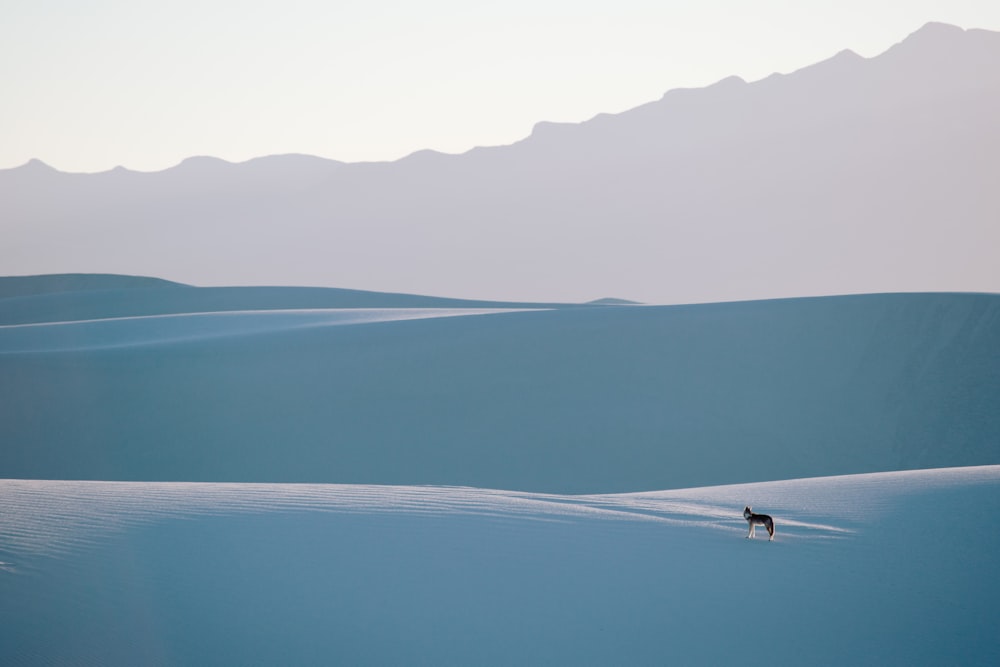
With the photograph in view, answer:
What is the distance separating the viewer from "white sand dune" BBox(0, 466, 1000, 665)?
419cm

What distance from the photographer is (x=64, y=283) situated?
190ft

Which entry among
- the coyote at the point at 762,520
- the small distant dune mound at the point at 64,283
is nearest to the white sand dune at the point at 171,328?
the coyote at the point at 762,520

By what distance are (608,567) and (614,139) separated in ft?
620

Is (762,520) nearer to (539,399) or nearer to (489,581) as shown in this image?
(489,581)

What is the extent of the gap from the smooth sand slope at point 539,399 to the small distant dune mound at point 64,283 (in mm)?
38959

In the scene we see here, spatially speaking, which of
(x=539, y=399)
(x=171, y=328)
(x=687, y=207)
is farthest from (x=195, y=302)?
(x=687, y=207)

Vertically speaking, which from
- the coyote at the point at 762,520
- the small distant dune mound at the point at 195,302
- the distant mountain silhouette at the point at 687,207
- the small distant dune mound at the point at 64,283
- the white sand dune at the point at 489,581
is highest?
the distant mountain silhouette at the point at 687,207

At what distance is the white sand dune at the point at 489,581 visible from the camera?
4.19 metres

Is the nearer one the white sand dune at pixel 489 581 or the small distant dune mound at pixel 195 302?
the white sand dune at pixel 489 581

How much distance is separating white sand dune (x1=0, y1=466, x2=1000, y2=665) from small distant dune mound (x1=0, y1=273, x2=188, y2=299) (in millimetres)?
53597

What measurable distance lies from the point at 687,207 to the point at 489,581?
6737 inches

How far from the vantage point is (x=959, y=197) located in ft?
497

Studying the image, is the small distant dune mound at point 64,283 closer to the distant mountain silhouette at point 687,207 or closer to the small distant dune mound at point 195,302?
the small distant dune mound at point 195,302

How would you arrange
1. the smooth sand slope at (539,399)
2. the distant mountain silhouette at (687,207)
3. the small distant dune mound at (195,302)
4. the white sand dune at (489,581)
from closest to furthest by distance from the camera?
the white sand dune at (489,581)
the smooth sand slope at (539,399)
the small distant dune mound at (195,302)
the distant mountain silhouette at (687,207)
